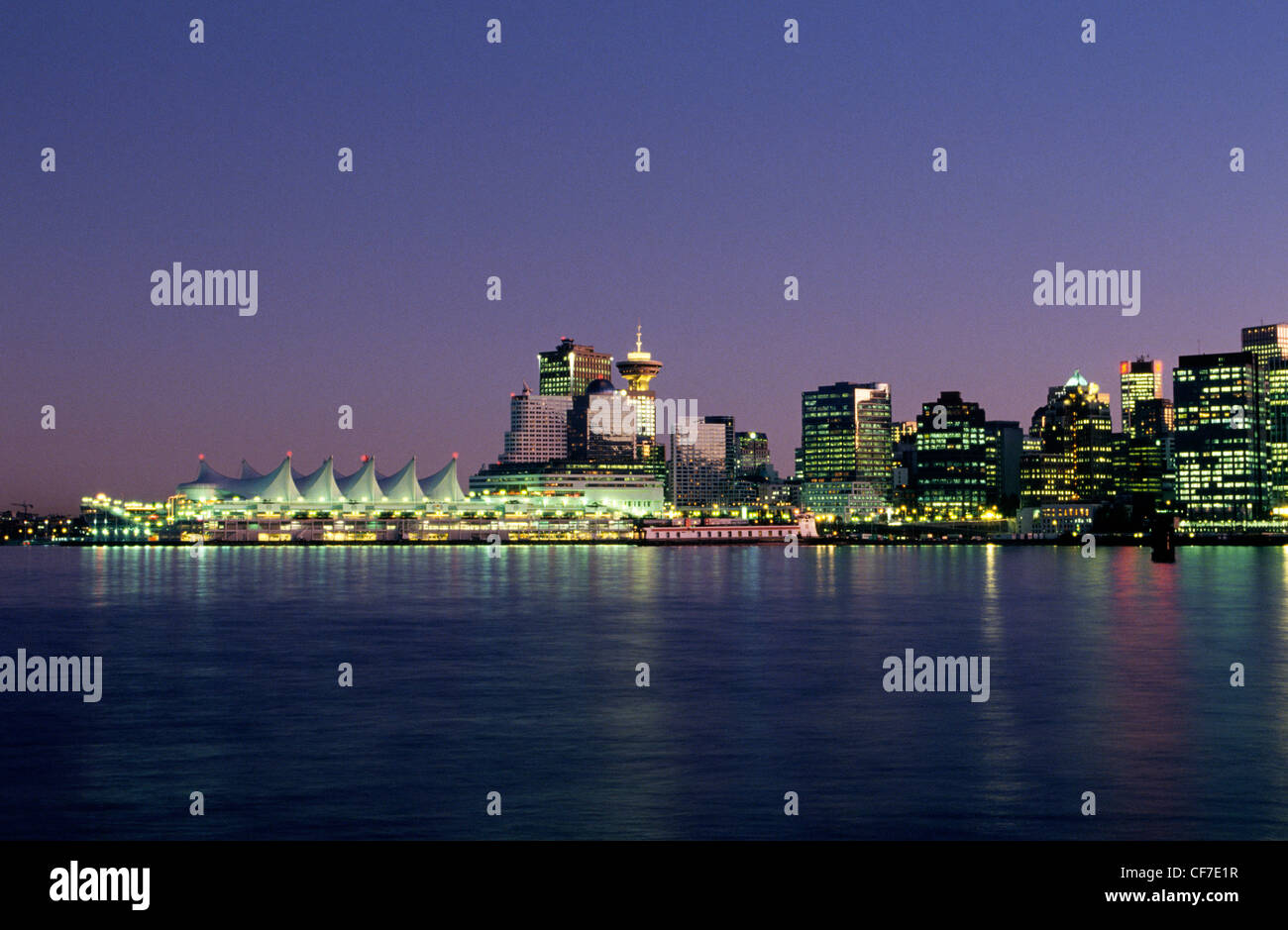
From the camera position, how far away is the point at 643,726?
29.5 metres

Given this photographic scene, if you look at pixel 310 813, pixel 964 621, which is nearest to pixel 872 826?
pixel 310 813

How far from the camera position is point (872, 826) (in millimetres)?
20000

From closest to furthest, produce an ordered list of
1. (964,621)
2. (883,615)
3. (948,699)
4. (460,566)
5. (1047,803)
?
1. (1047,803)
2. (948,699)
3. (964,621)
4. (883,615)
5. (460,566)

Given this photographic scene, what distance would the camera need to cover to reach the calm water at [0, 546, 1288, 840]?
67.6ft

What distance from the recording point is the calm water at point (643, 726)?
20609 millimetres

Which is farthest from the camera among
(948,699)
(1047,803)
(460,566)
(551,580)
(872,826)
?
(460,566)
